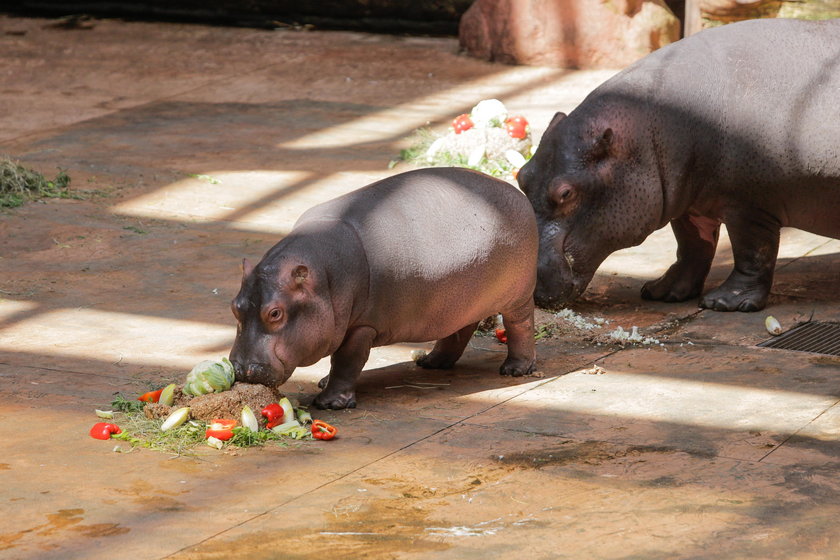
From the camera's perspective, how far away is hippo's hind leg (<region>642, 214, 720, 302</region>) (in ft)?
26.0

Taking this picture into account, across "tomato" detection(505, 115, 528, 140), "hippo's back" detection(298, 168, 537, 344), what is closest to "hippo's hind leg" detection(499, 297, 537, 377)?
"hippo's back" detection(298, 168, 537, 344)

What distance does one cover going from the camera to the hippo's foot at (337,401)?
5.87m

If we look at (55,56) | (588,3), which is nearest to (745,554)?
(588,3)

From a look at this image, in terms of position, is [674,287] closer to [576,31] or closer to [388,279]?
[388,279]

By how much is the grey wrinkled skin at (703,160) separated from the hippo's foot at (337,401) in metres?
1.98

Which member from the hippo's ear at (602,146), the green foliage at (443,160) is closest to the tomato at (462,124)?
the green foliage at (443,160)

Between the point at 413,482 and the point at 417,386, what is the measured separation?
1.39 meters

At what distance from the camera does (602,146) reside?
750 centimetres

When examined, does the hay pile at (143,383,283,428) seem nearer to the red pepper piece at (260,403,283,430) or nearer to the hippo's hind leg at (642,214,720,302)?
the red pepper piece at (260,403,283,430)

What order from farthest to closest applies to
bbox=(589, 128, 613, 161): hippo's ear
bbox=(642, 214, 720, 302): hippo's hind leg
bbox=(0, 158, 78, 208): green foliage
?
bbox=(0, 158, 78, 208): green foliage, bbox=(642, 214, 720, 302): hippo's hind leg, bbox=(589, 128, 613, 161): hippo's ear

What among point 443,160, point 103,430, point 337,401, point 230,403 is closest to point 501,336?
point 337,401

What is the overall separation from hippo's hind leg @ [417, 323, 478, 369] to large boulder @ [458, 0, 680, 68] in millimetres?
8302

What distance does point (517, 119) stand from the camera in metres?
10.7

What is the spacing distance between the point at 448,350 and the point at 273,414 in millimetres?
1337
